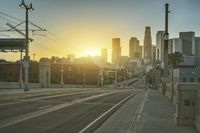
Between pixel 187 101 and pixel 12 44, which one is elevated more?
pixel 12 44

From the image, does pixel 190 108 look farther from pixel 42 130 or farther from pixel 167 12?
pixel 167 12

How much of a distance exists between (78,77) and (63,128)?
343 ft

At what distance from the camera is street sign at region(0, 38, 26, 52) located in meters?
73.7

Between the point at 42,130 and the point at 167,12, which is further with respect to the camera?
the point at 167,12

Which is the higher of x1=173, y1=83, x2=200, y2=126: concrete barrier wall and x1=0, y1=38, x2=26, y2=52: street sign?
x1=0, y1=38, x2=26, y2=52: street sign

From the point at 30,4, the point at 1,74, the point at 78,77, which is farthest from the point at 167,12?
the point at 1,74

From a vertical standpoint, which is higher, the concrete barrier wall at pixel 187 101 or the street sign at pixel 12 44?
the street sign at pixel 12 44

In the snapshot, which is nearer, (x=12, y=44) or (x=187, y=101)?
(x=187, y=101)

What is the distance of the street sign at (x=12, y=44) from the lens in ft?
242

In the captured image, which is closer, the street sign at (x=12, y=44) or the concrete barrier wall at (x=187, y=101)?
the concrete barrier wall at (x=187, y=101)

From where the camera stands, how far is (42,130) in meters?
11.6

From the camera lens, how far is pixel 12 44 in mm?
75188

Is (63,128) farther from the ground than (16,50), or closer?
closer

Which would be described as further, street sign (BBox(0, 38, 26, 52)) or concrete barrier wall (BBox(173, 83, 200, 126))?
street sign (BBox(0, 38, 26, 52))
